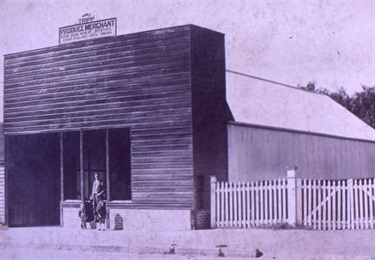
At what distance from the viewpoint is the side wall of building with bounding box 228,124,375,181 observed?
21.8 metres

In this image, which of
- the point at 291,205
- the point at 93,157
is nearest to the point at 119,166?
the point at 93,157

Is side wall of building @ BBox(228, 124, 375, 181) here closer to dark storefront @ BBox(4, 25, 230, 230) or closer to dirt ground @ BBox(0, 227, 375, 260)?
dark storefront @ BBox(4, 25, 230, 230)

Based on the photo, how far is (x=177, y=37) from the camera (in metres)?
20.1

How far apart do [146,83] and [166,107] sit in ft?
3.63

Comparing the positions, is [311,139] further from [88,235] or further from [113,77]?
[88,235]

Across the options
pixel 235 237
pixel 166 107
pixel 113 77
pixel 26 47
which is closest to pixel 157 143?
pixel 166 107

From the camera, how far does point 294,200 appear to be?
1817 cm

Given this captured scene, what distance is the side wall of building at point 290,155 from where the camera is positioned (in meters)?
21.8

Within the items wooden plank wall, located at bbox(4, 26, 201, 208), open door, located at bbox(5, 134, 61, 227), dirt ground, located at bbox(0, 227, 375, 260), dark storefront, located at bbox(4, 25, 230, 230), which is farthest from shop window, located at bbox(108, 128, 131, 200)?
dirt ground, located at bbox(0, 227, 375, 260)

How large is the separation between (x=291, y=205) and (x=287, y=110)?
30.2 ft

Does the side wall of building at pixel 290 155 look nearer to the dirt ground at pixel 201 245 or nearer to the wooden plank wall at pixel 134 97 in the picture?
the wooden plank wall at pixel 134 97

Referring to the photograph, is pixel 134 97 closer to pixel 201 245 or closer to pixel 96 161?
pixel 201 245

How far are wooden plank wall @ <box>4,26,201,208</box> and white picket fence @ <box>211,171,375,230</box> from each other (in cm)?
113

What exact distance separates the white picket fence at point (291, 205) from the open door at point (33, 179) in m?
7.58
